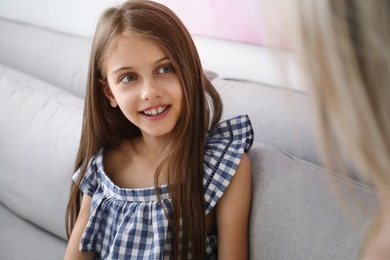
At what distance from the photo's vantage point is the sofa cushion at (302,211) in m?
0.93

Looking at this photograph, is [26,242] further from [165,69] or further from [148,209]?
[165,69]

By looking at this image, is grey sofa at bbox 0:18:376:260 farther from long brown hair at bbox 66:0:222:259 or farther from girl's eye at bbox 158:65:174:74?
girl's eye at bbox 158:65:174:74

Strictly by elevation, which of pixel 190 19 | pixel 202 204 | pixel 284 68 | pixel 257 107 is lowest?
pixel 202 204

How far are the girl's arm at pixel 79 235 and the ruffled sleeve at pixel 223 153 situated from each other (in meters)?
0.35

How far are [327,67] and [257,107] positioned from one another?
2.61ft

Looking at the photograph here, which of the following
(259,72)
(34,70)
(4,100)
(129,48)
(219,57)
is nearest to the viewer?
(129,48)

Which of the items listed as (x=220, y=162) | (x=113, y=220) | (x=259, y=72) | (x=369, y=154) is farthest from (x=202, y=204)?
(x=369, y=154)

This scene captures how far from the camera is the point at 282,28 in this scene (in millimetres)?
548

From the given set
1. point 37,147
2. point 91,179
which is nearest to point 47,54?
point 37,147

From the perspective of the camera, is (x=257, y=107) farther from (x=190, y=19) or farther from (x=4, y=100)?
(x=4, y=100)

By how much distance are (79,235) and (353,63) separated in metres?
0.98

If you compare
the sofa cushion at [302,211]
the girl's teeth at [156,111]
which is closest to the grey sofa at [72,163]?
the sofa cushion at [302,211]

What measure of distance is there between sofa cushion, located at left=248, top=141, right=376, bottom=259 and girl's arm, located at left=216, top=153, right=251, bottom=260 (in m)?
0.02

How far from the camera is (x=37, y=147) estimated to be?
1686 millimetres
